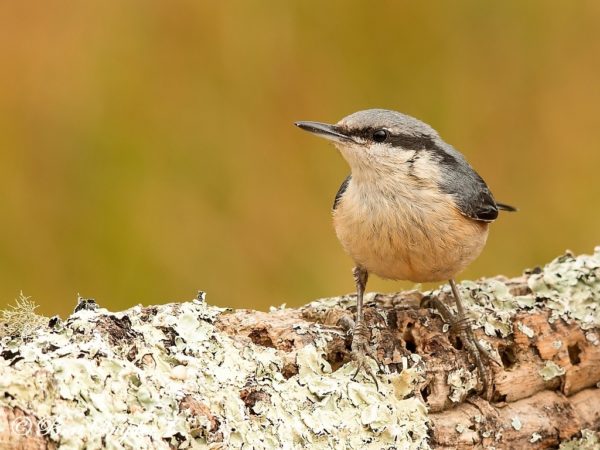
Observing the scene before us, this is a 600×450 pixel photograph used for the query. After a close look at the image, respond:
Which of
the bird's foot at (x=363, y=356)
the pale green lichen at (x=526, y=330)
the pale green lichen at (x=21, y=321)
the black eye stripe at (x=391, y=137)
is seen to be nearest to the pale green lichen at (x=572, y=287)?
the pale green lichen at (x=526, y=330)

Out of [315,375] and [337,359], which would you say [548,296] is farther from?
[315,375]

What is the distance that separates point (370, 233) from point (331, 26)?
0.89m

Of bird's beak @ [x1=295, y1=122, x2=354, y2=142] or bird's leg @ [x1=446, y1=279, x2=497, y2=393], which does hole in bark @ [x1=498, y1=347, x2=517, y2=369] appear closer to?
bird's leg @ [x1=446, y1=279, x2=497, y2=393]

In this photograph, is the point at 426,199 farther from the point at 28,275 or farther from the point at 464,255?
the point at 28,275

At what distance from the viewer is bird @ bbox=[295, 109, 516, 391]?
2.63 meters

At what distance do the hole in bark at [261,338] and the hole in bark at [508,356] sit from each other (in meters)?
0.72

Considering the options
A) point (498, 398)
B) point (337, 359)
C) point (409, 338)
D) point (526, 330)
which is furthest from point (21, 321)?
point (526, 330)

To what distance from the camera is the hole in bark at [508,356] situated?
260cm

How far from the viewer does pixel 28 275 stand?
2.85 m

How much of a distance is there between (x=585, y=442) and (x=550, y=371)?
0.21m

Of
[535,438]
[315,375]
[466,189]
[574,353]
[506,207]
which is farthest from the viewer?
[506,207]

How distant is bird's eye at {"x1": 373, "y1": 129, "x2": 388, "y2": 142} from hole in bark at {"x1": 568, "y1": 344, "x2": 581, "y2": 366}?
0.83 m

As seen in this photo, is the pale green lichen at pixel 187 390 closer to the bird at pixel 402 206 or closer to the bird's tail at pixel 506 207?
the bird at pixel 402 206

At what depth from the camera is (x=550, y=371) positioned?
2.56 m
